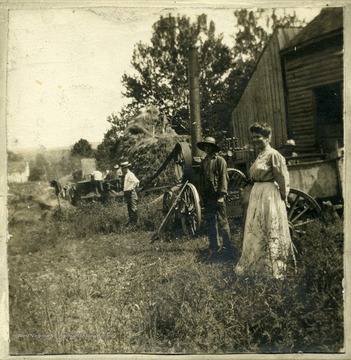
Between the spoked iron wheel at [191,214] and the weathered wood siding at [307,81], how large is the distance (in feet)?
4.83

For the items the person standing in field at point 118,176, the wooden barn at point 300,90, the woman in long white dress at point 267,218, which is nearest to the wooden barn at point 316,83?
the wooden barn at point 300,90

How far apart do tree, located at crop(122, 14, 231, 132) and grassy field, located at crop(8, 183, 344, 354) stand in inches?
54.3

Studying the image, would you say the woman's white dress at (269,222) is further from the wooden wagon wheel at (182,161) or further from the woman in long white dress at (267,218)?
the wooden wagon wheel at (182,161)

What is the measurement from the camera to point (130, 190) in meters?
4.30

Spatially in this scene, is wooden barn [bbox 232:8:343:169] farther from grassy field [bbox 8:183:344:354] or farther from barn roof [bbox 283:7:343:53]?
grassy field [bbox 8:183:344:354]

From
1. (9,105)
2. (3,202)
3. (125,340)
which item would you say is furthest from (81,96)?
(125,340)

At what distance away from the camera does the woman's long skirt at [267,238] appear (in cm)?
368

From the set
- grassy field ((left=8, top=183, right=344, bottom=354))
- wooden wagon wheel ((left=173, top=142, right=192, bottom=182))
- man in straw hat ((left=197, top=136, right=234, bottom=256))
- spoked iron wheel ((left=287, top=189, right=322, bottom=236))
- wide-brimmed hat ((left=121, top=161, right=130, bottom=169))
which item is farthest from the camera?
wooden wagon wheel ((left=173, top=142, right=192, bottom=182))

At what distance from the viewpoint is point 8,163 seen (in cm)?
389

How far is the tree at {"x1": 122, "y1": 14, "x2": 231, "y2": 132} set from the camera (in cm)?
385

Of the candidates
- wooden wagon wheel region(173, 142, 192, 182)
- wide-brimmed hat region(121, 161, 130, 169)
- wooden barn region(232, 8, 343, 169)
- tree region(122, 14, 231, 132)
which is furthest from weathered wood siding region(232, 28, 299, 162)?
wide-brimmed hat region(121, 161, 130, 169)

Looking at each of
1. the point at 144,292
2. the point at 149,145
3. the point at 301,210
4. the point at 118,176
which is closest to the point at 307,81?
the point at 301,210

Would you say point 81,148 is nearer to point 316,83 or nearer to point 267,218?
point 267,218

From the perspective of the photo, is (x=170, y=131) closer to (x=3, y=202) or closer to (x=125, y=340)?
(x=3, y=202)
